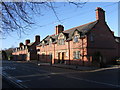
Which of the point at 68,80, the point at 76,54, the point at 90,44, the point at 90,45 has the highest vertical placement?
the point at 90,44

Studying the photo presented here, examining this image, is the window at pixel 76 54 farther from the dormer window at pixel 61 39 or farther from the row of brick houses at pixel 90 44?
the dormer window at pixel 61 39

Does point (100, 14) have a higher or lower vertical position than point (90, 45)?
higher

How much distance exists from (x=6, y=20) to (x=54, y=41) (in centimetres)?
2821

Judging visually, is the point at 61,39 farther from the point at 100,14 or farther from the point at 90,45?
the point at 100,14

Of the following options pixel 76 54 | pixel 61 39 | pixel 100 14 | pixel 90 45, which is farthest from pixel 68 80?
pixel 61 39

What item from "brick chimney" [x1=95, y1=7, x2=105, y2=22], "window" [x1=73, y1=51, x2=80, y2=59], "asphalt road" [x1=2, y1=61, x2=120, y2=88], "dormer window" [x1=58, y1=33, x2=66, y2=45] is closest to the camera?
"asphalt road" [x1=2, y1=61, x2=120, y2=88]

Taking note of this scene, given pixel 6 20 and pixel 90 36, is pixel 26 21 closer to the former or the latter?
pixel 6 20

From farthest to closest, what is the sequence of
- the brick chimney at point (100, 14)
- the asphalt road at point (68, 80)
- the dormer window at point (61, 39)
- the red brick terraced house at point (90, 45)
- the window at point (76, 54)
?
1. the dormer window at point (61, 39)
2. the brick chimney at point (100, 14)
3. the window at point (76, 54)
4. the red brick terraced house at point (90, 45)
5. the asphalt road at point (68, 80)

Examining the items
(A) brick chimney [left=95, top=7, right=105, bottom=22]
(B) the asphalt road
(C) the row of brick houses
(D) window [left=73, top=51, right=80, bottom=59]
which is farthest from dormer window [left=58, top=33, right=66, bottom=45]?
(B) the asphalt road

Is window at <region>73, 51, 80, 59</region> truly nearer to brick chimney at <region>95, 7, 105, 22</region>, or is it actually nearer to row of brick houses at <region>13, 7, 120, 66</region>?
row of brick houses at <region>13, 7, 120, 66</region>

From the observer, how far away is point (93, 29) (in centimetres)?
2483

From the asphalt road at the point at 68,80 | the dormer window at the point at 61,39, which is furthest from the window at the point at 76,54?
the asphalt road at the point at 68,80

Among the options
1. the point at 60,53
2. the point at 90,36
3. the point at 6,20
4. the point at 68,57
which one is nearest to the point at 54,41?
the point at 60,53

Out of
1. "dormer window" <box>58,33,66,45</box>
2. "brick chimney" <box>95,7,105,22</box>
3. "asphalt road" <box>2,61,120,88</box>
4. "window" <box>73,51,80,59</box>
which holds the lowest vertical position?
"asphalt road" <box>2,61,120,88</box>
